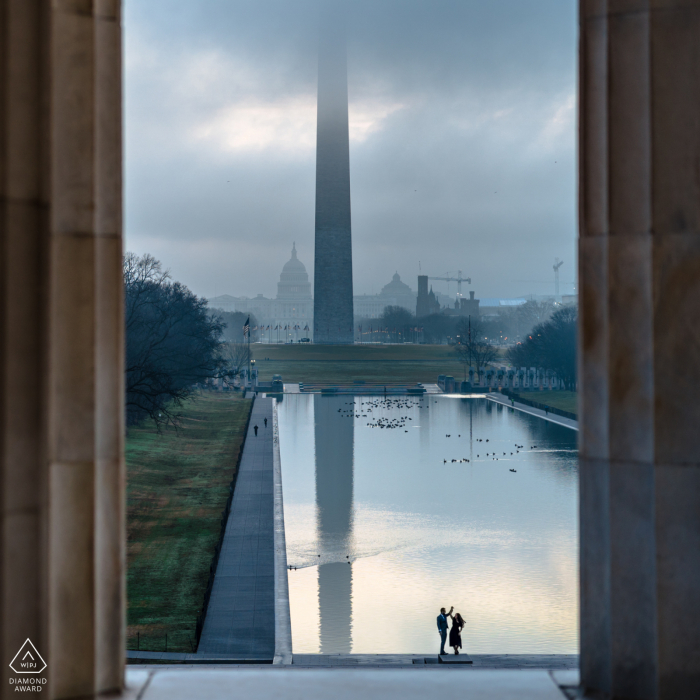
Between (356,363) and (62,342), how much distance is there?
71.2 m

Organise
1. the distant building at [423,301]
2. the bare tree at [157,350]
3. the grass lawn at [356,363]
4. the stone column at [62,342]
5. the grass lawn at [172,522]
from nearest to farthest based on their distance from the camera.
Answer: the stone column at [62,342], the grass lawn at [172,522], the bare tree at [157,350], the grass lawn at [356,363], the distant building at [423,301]

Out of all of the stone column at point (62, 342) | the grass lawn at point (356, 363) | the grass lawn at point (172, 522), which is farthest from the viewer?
the grass lawn at point (356, 363)

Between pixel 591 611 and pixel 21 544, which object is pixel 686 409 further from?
pixel 21 544

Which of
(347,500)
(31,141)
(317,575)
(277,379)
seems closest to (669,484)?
(31,141)

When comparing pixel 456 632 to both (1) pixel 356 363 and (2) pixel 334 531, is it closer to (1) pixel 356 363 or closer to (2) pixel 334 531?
(2) pixel 334 531

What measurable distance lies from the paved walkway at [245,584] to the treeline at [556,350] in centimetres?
3896

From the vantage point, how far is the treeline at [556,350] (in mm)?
58969

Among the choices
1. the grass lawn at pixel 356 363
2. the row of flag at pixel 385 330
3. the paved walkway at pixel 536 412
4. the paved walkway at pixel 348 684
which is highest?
the row of flag at pixel 385 330

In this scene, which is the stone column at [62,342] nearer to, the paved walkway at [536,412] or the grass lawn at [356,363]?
the paved walkway at [536,412]

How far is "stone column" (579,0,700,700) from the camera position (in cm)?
325

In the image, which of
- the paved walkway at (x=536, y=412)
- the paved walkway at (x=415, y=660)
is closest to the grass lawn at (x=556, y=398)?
the paved walkway at (x=536, y=412)

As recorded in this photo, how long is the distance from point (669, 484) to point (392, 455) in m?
26.2

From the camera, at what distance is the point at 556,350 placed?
196 feet

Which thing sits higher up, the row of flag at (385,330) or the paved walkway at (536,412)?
the row of flag at (385,330)
